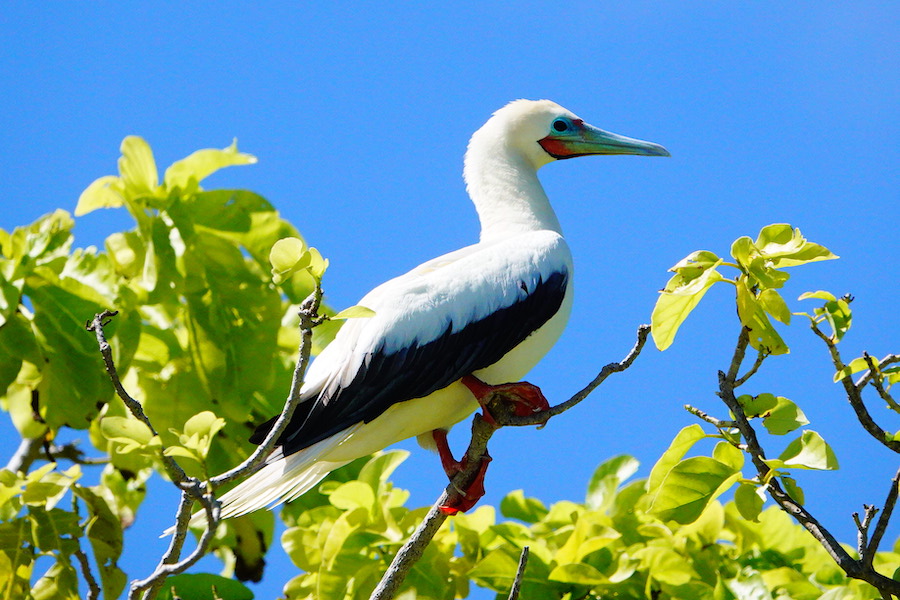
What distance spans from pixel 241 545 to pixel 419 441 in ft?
5.58

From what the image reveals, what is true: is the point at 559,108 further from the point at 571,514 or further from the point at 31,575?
the point at 31,575

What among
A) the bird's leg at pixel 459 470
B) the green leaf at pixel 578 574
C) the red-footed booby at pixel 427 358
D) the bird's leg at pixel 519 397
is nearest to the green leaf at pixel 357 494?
the red-footed booby at pixel 427 358

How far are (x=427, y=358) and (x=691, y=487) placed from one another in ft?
4.49

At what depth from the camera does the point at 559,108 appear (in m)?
5.57

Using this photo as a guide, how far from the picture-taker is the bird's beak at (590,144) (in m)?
5.52

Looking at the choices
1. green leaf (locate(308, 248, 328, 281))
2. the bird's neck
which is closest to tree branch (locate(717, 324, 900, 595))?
green leaf (locate(308, 248, 328, 281))

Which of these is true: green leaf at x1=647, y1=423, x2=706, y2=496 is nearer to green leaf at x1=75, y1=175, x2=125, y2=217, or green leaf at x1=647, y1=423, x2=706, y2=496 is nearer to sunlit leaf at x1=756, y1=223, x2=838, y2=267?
sunlit leaf at x1=756, y1=223, x2=838, y2=267

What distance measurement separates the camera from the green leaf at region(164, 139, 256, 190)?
564 cm

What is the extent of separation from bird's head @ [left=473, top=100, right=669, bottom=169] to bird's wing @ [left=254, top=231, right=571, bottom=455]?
1.14 metres

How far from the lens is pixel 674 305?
2984mm

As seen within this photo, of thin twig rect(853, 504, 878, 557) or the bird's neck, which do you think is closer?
thin twig rect(853, 504, 878, 557)

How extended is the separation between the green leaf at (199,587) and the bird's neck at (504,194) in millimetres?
2048

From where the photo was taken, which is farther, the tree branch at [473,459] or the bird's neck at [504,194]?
the bird's neck at [504,194]

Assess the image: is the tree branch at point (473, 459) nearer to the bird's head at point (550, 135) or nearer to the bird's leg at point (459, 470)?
the bird's leg at point (459, 470)
